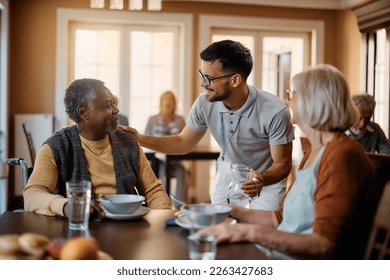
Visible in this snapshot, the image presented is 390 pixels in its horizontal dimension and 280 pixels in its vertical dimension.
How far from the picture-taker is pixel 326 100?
1347 millimetres

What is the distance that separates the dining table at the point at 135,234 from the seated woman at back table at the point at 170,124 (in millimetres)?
3161

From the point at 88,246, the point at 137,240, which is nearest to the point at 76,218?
the point at 137,240

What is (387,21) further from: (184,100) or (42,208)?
(42,208)

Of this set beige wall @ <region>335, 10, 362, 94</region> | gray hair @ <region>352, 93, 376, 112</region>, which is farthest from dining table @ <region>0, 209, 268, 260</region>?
beige wall @ <region>335, 10, 362, 94</region>

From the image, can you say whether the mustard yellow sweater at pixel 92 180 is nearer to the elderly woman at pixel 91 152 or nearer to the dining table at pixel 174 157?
the elderly woman at pixel 91 152

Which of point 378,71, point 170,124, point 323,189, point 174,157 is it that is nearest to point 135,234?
point 323,189

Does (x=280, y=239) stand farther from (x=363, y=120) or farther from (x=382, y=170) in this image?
(x=363, y=120)

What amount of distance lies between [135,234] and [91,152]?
59 centimetres

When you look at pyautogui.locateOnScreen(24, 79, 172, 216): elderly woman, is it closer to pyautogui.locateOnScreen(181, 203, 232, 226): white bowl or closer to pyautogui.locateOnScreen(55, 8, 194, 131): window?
pyautogui.locateOnScreen(181, 203, 232, 226): white bowl

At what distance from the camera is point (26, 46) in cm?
522

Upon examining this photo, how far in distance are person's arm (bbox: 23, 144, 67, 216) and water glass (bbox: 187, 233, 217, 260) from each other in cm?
53

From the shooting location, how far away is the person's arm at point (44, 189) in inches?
62.0

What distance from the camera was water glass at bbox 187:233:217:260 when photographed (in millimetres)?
1165
